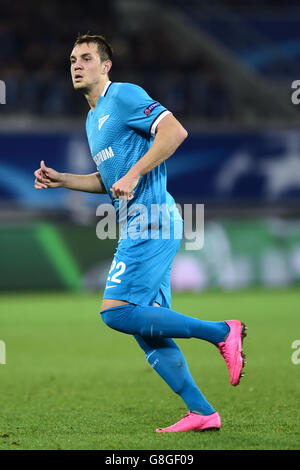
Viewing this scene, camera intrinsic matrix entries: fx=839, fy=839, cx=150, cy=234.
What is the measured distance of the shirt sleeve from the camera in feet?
15.1

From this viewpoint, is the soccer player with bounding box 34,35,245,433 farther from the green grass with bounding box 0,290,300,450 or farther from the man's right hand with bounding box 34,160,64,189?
the green grass with bounding box 0,290,300,450

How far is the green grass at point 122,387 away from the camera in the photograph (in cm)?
457

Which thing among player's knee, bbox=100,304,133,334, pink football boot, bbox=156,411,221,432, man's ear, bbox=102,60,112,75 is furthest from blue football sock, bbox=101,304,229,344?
man's ear, bbox=102,60,112,75

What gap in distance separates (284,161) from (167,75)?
3617mm

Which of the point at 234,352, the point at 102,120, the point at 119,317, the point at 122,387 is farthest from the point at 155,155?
the point at 122,387

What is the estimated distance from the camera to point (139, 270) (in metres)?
4.59

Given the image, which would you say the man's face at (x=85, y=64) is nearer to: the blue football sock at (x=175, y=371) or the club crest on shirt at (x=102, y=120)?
the club crest on shirt at (x=102, y=120)

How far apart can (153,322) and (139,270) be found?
29 centimetres

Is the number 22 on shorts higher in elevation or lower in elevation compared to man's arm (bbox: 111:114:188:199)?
lower

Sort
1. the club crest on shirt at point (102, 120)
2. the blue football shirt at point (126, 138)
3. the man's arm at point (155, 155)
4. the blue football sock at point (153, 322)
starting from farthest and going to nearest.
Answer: the club crest on shirt at point (102, 120)
the blue football shirt at point (126, 138)
the blue football sock at point (153, 322)
the man's arm at point (155, 155)

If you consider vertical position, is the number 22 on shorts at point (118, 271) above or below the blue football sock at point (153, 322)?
above

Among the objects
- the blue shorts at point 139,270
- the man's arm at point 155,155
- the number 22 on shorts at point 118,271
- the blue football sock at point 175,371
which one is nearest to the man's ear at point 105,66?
the man's arm at point 155,155

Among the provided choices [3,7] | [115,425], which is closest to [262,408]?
[115,425]
